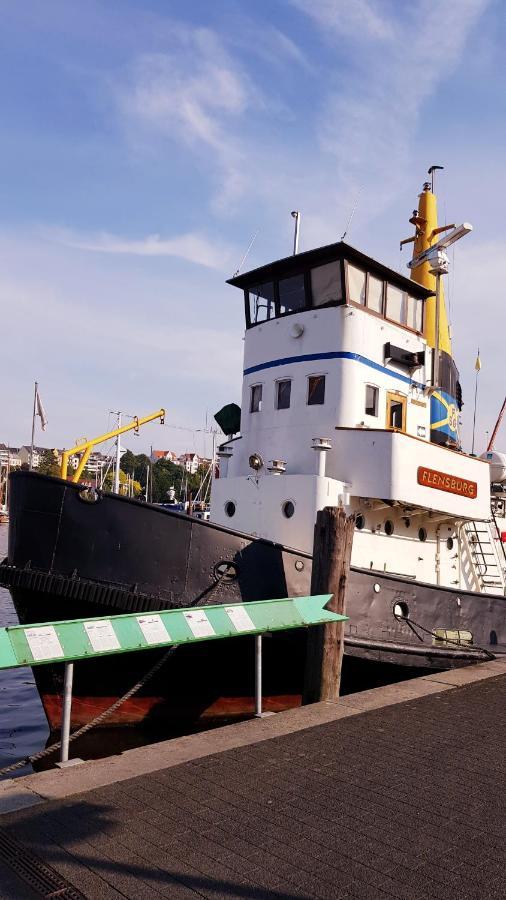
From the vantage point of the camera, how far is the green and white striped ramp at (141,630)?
15.9 ft

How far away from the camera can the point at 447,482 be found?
1087cm

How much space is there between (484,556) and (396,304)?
4.83 m

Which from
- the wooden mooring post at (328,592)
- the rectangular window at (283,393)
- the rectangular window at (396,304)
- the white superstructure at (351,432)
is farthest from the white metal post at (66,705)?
the rectangular window at (396,304)

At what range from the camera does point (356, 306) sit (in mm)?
10992

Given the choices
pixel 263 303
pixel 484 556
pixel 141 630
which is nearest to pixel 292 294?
pixel 263 303

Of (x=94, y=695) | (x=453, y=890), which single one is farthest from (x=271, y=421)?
(x=453, y=890)

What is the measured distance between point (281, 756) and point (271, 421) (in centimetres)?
656

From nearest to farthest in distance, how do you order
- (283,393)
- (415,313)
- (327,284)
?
(327,284) < (283,393) < (415,313)

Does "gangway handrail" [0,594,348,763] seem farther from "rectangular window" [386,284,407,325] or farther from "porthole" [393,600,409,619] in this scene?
"rectangular window" [386,284,407,325]

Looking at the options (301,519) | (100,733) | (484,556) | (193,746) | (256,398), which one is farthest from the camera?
(484,556)

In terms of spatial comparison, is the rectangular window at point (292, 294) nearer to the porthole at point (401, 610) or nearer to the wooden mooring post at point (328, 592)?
the wooden mooring post at point (328, 592)

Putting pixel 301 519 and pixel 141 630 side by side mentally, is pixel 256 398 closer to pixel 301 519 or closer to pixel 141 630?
pixel 301 519

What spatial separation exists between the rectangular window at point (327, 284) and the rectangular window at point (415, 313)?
1878mm

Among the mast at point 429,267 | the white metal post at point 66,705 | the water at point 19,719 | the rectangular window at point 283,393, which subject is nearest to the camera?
the white metal post at point 66,705
